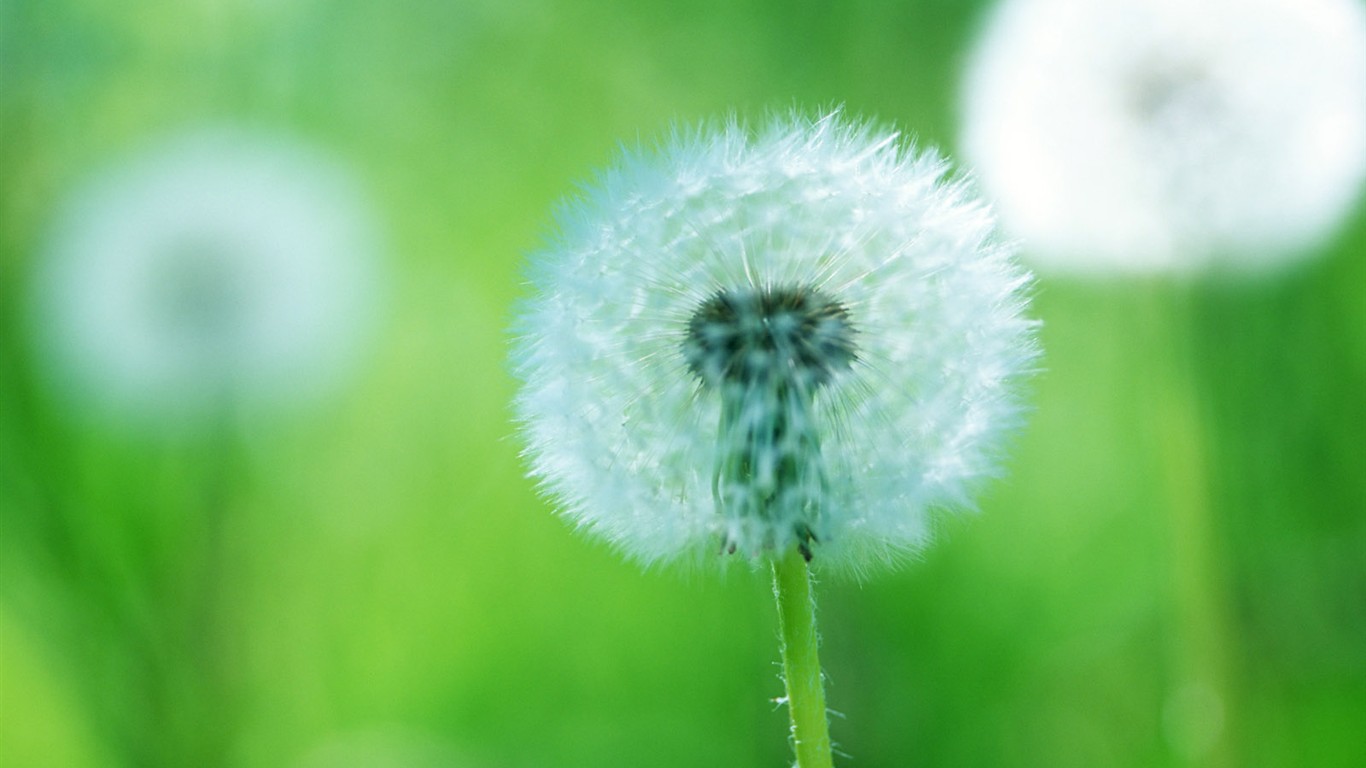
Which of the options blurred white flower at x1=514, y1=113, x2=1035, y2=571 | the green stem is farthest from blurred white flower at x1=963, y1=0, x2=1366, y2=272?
the green stem

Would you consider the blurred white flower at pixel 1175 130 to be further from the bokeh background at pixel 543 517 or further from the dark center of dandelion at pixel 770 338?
the dark center of dandelion at pixel 770 338

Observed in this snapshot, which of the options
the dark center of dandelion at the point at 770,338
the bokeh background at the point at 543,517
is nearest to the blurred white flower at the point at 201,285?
the bokeh background at the point at 543,517

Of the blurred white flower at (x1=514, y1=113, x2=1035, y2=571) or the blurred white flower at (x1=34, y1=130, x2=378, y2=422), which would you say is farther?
the blurred white flower at (x1=34, y1=130, x2=378, y2=422)

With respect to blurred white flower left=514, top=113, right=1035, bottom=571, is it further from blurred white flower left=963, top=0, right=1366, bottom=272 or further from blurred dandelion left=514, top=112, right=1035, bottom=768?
blurred white flower left=963, top=0, right=1366, bottom=272

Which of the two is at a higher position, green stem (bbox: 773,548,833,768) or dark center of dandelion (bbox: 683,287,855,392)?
dark center of dandelion (bbox: 683,287,855,392)

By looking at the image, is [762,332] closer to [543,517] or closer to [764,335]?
[764,335]

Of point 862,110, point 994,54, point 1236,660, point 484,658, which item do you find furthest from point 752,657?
point 994,54

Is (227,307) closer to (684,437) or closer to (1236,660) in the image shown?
(684,437)
